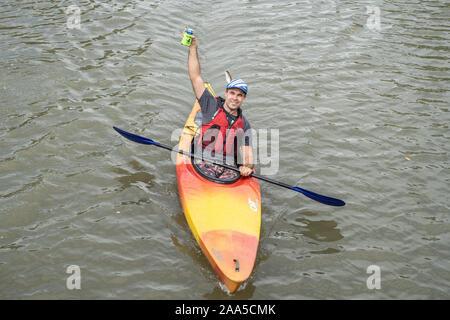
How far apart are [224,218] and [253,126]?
2.97 m

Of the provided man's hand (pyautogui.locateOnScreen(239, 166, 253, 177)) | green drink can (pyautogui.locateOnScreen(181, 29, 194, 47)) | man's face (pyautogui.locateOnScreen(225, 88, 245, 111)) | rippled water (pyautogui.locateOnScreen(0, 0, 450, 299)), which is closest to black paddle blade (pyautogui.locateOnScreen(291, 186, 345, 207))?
rippled water (pyautogui.locateOnScreen(0, 0, 450, 299))

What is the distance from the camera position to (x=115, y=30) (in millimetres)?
9820

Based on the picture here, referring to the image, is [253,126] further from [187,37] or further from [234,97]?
[187,37]

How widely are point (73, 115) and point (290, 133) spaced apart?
3768 millimetres

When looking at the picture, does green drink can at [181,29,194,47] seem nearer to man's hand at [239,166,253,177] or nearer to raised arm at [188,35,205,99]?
raised arm at [188,35,205,99]

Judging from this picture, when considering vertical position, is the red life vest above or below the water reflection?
above

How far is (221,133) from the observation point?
18.3 feet

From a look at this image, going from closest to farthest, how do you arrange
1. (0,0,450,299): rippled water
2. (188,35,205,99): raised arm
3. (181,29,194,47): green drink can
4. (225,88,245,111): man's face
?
(0,0,450,299): rippled water, (225,88,245,111): man's face, (181,29,194,47): green drink can, (188,35,205,99): raised arm

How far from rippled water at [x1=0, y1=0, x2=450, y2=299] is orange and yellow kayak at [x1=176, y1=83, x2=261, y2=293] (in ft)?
0.85

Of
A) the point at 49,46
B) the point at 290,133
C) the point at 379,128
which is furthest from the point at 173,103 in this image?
the point at 379,128

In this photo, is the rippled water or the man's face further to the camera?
the man's face

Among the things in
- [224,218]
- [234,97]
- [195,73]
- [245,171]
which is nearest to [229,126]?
[234,97]

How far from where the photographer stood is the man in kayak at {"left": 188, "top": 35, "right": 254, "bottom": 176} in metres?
5.50

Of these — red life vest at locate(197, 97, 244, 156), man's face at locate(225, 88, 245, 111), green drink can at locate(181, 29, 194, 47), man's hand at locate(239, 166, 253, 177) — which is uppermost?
green drink can at locate(181, 29, 194, 47)
